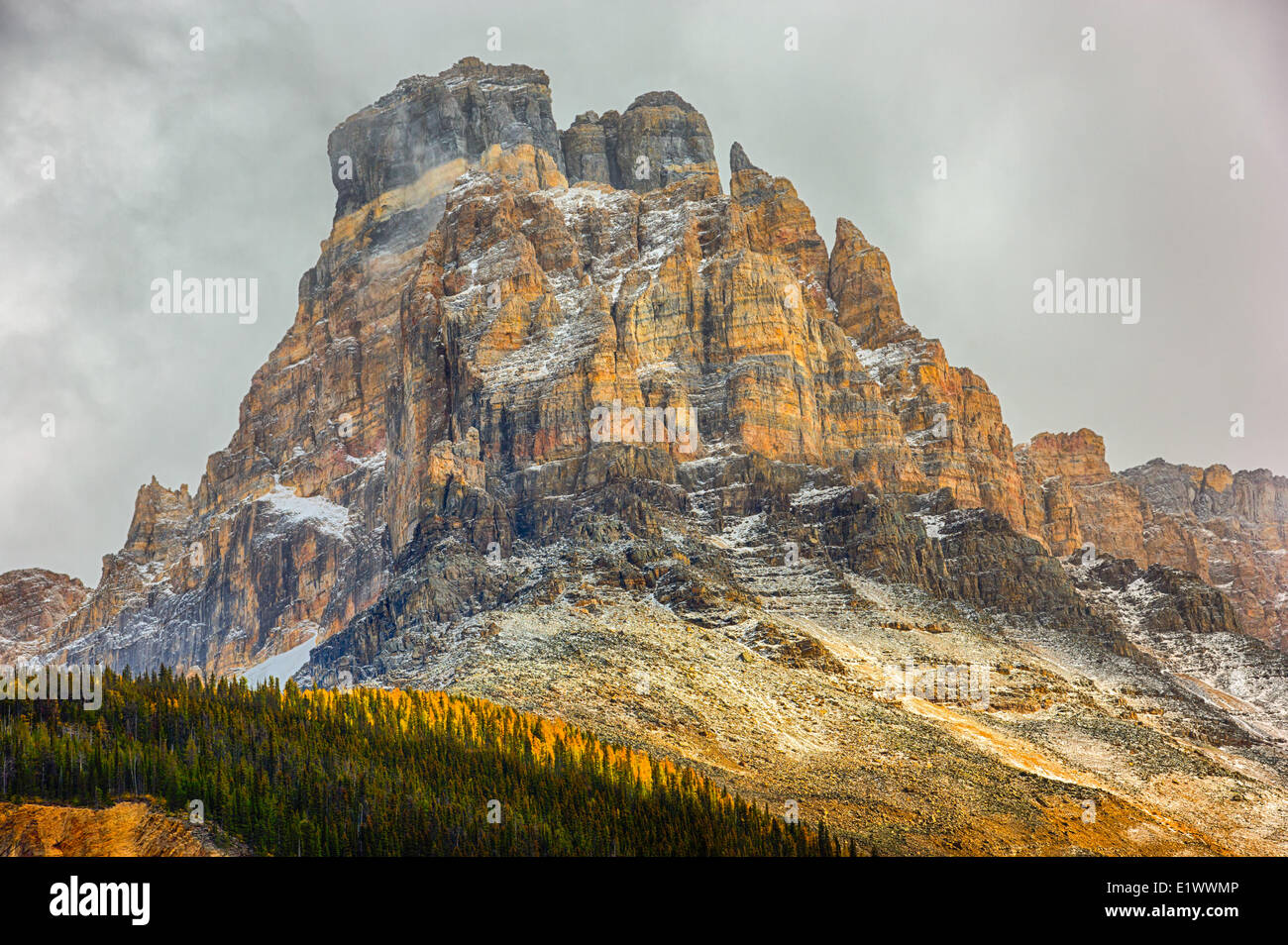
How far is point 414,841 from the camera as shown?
108 meters

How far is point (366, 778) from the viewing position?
386ft

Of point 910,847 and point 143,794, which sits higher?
point 143,794

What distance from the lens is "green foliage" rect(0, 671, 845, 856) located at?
109 metres

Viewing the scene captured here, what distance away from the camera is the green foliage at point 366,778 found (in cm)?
10875
